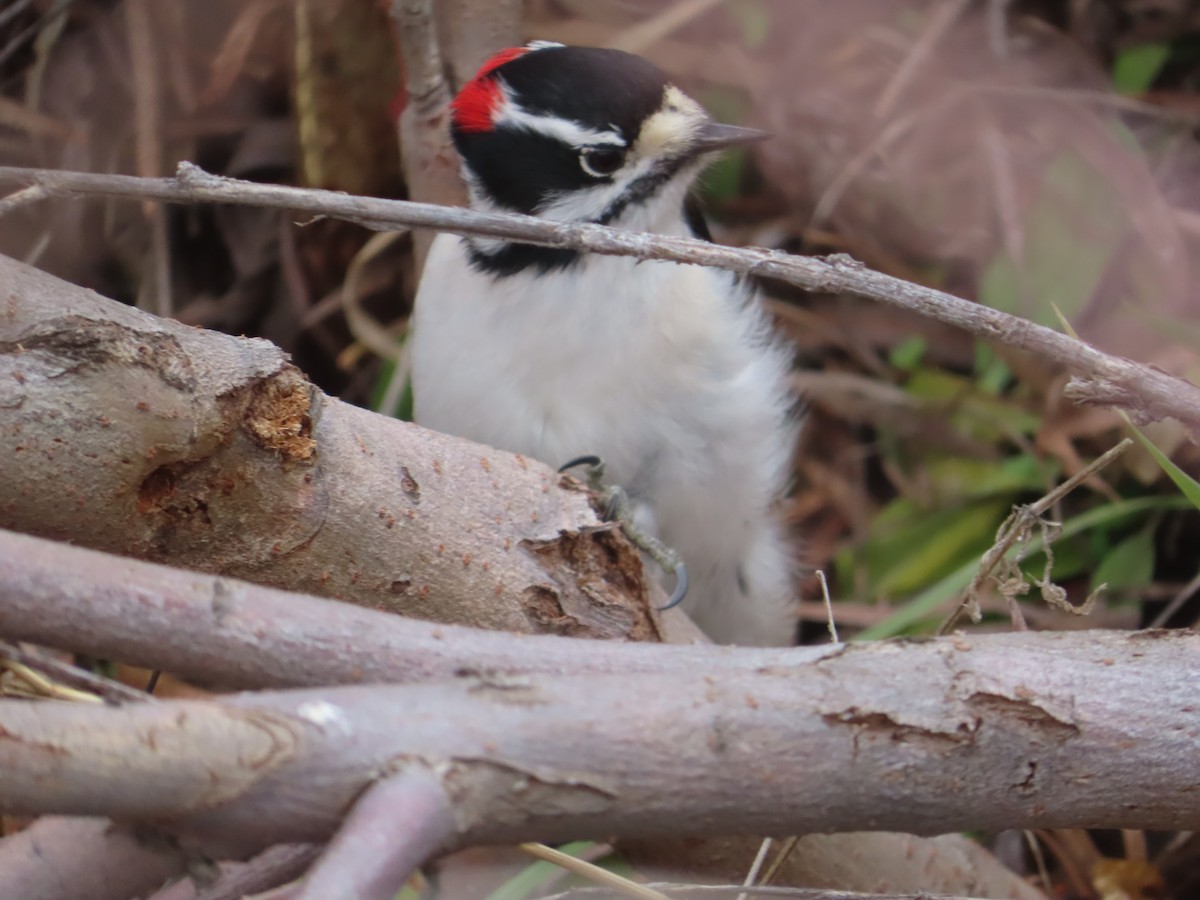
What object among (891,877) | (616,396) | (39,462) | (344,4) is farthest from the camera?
(344,4)

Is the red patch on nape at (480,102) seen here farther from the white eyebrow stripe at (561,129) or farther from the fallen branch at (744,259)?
the fallen branch at (744,259)

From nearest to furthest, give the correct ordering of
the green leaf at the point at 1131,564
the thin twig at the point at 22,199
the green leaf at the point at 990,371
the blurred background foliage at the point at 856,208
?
1. the thin twig at the point at 22,199
2. the green leaf at the point at 1131,564
3. the blurred background foliage at the point at 856,208
4. the green leaf at the point at 990,371

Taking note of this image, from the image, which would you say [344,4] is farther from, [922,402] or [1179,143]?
[1179,143]

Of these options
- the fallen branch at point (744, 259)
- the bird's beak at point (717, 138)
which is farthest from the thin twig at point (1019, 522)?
the bird's beak at point (717, 138)

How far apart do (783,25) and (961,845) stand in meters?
2.23

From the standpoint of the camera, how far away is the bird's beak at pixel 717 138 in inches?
84.5

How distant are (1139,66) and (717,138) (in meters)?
1.69

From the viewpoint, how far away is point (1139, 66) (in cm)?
332

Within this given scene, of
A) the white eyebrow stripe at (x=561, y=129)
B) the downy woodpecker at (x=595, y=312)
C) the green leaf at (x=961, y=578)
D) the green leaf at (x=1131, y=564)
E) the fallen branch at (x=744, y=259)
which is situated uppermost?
the fallen branch at (x=744, y=259)

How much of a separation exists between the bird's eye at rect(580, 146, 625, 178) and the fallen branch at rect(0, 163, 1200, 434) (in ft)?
2.77

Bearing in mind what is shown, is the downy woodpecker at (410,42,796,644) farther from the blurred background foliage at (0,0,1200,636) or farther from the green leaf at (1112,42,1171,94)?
the green leaf at (1112,42,1171,94)

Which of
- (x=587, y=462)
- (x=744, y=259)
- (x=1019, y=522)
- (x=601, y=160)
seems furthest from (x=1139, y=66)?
(x=744, y=259)

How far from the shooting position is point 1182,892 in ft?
7.73

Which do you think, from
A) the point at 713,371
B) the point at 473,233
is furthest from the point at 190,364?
the point at 713,371
